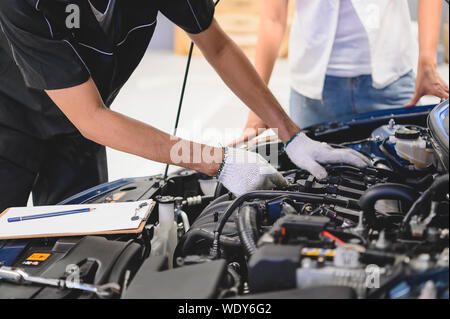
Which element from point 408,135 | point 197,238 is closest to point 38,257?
point 197,238

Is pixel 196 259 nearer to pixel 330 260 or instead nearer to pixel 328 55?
pixel 330 260

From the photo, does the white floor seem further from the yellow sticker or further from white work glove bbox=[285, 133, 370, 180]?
the yellow sticker

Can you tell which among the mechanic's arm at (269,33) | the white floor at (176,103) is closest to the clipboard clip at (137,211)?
the mechanic's arm at (269,33)

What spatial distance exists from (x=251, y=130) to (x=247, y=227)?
885mm

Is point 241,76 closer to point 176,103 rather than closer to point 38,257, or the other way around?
point 38,257

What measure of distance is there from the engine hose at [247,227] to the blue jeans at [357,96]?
37.1 inches

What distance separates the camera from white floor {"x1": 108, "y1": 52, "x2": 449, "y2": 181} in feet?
12.4

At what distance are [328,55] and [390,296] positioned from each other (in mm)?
1308

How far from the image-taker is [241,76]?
1.75 meters

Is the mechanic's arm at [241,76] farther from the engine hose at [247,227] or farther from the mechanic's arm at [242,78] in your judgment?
the engine hose at [247,227]

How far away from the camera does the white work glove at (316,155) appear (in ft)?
4.91

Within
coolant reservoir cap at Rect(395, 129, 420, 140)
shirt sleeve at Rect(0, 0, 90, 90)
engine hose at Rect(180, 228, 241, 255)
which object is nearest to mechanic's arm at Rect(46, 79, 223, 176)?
shirt sleeve at Rect(0, 0, 90, 90)

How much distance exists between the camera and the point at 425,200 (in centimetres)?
101
